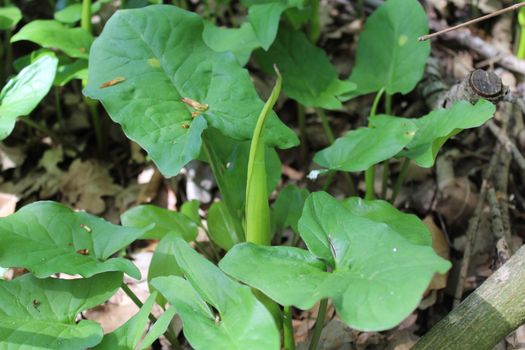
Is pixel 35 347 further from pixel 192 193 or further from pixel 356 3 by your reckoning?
pixel 356 3

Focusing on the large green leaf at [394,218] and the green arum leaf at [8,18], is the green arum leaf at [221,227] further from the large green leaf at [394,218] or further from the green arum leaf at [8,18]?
the green arum leaf at [8,18]

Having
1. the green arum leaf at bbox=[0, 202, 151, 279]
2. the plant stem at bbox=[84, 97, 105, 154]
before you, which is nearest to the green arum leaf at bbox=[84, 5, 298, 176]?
the green arum leaf at bbox=[0, 202, 151, 279]

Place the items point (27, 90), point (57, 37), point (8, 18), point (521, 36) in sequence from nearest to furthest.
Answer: point (27, 90) < point (57, 37) < point (8, 18) < point (521, 36)

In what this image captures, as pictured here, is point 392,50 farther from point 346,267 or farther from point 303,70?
point 346,267

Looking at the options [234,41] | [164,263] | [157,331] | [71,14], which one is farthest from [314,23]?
[157,331]

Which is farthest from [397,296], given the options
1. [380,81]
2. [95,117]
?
[95,117]

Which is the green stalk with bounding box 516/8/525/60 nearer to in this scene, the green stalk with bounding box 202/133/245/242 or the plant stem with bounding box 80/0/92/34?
the green stalk with bounding box 202/133/245/242
